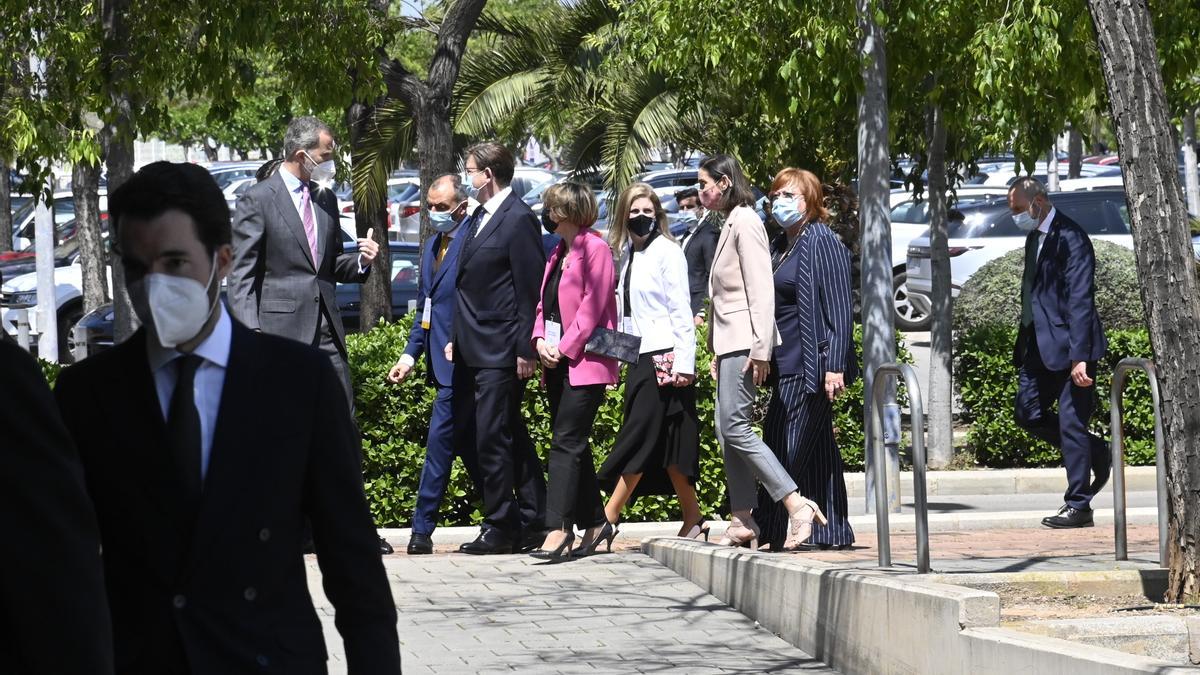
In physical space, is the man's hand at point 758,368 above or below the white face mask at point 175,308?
above

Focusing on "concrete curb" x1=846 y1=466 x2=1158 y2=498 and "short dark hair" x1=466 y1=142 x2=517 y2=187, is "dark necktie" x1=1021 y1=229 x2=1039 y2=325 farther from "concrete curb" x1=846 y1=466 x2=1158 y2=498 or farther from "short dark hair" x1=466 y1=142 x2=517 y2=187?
"short dark hair" x1=466 y1=142 x2=517 y2=187

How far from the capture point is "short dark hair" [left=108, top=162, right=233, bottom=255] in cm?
291

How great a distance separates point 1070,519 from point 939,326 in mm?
2841

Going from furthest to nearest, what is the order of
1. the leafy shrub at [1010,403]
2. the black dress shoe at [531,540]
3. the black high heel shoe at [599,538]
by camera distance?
the leafy shrub at [1010,403], the black dress shoe at [531,540], the black high heel shoe at [599,538]

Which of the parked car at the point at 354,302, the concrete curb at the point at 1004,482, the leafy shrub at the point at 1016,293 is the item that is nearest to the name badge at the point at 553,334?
the concrete curb at the point at 1004,482

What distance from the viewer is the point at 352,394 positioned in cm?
923

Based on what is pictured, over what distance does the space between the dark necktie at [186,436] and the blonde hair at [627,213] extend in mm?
6196

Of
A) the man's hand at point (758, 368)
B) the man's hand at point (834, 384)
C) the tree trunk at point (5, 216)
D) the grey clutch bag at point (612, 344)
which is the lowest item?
the man's hand at point (834, 384)

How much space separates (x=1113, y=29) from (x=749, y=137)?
919cm

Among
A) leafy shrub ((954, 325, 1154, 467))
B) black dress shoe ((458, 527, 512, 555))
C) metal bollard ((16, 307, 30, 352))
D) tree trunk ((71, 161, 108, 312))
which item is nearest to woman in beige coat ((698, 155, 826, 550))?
black dress shoe ((458, 527, 512, 555))

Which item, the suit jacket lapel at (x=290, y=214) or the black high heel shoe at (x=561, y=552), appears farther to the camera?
the black high heel shoe at (x=561, y=552)

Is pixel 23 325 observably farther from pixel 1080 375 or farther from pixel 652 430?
pixel 1080 375

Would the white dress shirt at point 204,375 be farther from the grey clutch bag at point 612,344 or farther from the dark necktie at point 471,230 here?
the dark necktie at point 471,230

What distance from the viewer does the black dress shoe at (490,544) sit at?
30.1 ft
